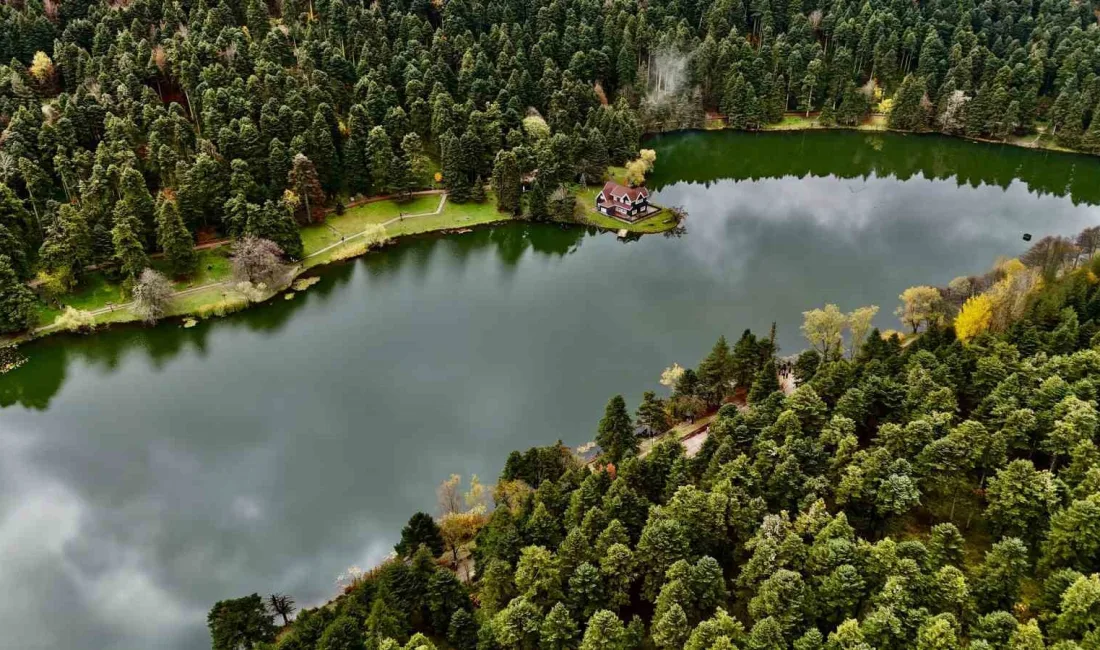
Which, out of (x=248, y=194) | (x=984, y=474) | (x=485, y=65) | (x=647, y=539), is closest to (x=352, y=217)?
(x=248, y=194)

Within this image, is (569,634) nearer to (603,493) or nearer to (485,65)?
(603,493)

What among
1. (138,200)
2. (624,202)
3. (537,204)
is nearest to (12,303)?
(138,200)

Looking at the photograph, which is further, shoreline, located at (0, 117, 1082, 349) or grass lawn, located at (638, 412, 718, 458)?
shoreline, located at (0, 117, 1082, 349)

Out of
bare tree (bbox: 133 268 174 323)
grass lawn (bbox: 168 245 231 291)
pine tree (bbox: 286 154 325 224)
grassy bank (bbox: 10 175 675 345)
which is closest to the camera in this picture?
bare tree (bbox: 133 268 174 323)

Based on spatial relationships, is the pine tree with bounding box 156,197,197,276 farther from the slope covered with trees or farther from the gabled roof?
the gabled roof

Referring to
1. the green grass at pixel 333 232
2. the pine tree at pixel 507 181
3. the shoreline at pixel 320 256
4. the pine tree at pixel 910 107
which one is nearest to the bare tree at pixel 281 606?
the shoreline at pixel 320 256

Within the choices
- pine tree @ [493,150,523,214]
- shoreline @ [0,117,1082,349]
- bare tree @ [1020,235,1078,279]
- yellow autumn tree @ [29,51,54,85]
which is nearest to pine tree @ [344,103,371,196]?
shoreline @ [0,117,1082,349]
